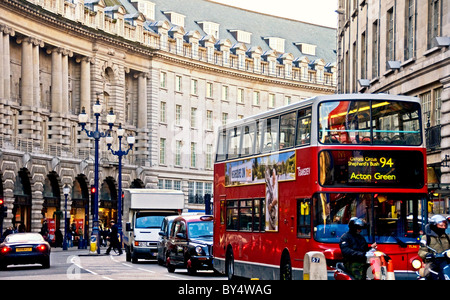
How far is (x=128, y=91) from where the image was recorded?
306 ft

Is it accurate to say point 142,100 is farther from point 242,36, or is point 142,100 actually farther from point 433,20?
point 433,20

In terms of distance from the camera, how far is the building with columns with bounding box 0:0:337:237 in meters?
74.3

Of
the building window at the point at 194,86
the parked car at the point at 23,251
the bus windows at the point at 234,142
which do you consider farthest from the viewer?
the building window at the point at 194,86

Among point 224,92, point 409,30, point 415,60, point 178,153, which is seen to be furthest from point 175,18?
point 415,60

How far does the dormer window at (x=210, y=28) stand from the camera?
109938 mm

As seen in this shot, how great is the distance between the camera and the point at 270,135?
26062mm

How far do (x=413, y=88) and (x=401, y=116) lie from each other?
48.3 ft

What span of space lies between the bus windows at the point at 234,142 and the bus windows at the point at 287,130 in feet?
12.0

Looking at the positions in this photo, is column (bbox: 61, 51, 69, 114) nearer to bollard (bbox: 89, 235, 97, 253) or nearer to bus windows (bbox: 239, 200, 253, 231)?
bollard (bbox: 89, 235, 97, 253)

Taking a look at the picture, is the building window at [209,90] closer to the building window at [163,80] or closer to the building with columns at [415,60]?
the building window at [163,80]

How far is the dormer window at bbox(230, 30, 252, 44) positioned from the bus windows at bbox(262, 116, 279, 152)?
8890cm

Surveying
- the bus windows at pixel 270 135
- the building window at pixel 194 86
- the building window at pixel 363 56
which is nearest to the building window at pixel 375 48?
the building window at pixel 363 56
